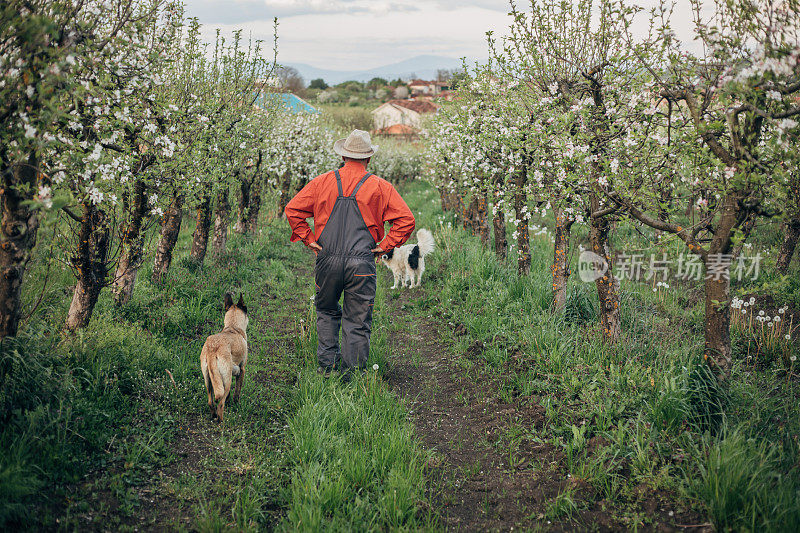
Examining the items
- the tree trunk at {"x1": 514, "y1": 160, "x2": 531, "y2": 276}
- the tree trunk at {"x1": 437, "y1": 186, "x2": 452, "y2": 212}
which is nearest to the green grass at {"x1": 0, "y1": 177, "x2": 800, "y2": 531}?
the tree trunk at {"x1": 514, "y1": 160, "x2": 531, "y2": 276}

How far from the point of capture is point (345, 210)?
5.54m

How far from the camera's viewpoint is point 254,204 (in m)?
12.9

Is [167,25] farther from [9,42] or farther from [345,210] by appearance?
[345,210]

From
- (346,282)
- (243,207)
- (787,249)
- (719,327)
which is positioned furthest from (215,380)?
(787,249)

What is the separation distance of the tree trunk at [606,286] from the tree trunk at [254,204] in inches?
362

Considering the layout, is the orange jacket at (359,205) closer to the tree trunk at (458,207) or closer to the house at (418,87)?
the tree trunk at (458,207)

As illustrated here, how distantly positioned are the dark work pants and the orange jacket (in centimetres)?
40

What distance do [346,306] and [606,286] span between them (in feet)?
10.4

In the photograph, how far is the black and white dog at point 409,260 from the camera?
10.3 metres

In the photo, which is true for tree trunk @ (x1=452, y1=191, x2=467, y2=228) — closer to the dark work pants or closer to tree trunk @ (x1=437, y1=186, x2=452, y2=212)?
tree trunk @ (x1=437, y1=186, x2=452, y2=212)

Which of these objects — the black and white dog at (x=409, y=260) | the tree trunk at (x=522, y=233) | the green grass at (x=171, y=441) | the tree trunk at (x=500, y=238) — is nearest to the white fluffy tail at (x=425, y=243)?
the black and white dog at (x=409, y=260)

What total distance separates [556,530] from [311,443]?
6.89 ft

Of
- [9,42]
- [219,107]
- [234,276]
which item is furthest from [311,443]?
[219,107]

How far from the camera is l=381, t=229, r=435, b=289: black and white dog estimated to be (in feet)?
33.8
